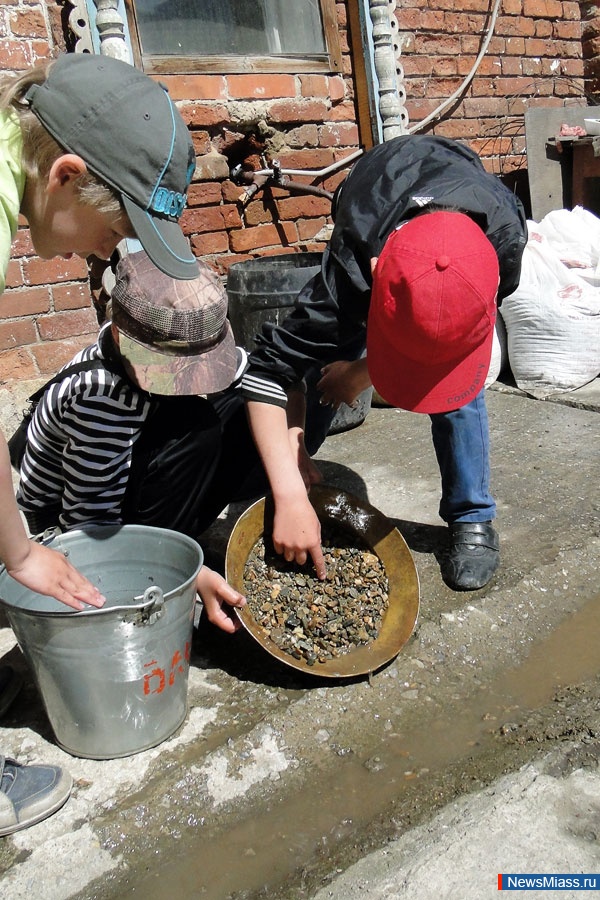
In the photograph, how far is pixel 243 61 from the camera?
378 cm

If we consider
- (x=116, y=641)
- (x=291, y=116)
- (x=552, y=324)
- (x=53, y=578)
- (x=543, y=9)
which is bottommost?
(x=552, y=324)

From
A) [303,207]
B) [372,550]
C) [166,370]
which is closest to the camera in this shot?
[166,370]

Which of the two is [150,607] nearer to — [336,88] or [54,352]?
[54,352]

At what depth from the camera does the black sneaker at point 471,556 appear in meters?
2.31

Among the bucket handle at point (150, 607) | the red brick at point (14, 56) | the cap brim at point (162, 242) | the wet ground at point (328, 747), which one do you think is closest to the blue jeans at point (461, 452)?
the wet ground at point (328, 747)

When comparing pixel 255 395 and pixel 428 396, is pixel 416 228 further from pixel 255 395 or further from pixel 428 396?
pixel 255 395

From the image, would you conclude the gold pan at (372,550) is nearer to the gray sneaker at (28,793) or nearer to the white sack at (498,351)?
the gray sneaker at (28,793)

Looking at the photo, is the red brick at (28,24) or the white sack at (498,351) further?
the white sack at (498,351)

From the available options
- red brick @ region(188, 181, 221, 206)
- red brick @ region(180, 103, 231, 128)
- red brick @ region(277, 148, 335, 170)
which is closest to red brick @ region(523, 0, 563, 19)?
red brick @ region(277, 148, 335, 170)

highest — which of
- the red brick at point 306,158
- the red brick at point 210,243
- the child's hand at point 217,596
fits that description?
the red brick at point 306,158

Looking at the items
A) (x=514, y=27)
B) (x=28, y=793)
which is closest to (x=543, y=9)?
(x=514, y=27)

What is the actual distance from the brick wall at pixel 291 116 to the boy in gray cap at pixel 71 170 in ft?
5.17

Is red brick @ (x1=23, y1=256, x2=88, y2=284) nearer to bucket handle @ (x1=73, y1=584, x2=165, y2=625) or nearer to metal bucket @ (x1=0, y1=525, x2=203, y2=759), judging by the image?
metal bucket @ (x1=0, y1=525, x2=203, y2=759)

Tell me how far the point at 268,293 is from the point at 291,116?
1.20 metres
